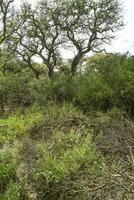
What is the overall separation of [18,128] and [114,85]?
4.85 m

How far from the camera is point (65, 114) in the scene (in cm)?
1700

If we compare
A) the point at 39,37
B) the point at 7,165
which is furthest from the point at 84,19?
the point at 7,165

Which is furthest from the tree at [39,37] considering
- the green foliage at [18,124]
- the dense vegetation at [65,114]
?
the green foliage at [18,124]

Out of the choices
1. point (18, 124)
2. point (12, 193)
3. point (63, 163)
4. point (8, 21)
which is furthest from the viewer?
point (8, 21)

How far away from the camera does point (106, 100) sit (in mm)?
19375

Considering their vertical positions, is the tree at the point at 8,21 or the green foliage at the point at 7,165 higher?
the tree at the point at 8,21

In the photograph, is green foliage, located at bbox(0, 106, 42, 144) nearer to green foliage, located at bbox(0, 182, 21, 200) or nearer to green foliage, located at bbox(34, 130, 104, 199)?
green foliage, located at bbox(34, 130, 104, 199)

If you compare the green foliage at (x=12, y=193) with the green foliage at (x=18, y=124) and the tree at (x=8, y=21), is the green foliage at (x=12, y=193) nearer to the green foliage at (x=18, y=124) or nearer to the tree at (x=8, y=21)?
the green foliage at (x=18, y=124)

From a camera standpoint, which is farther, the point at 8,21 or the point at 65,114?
the point at 8,21

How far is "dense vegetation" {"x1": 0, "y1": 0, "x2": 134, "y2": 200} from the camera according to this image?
1028 cm

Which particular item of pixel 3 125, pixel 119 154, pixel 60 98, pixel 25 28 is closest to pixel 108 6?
pixel 25 28

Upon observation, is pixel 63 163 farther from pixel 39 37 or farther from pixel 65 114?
pixel 39 37

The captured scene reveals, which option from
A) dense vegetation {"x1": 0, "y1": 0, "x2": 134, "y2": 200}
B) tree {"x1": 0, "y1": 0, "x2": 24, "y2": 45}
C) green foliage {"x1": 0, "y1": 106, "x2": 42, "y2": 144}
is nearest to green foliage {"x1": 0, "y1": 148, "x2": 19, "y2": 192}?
dense vegetation {"x1": 0, "y1": 0, "x2": 134, "y2": 200}

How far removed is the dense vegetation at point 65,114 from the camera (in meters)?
10.3
